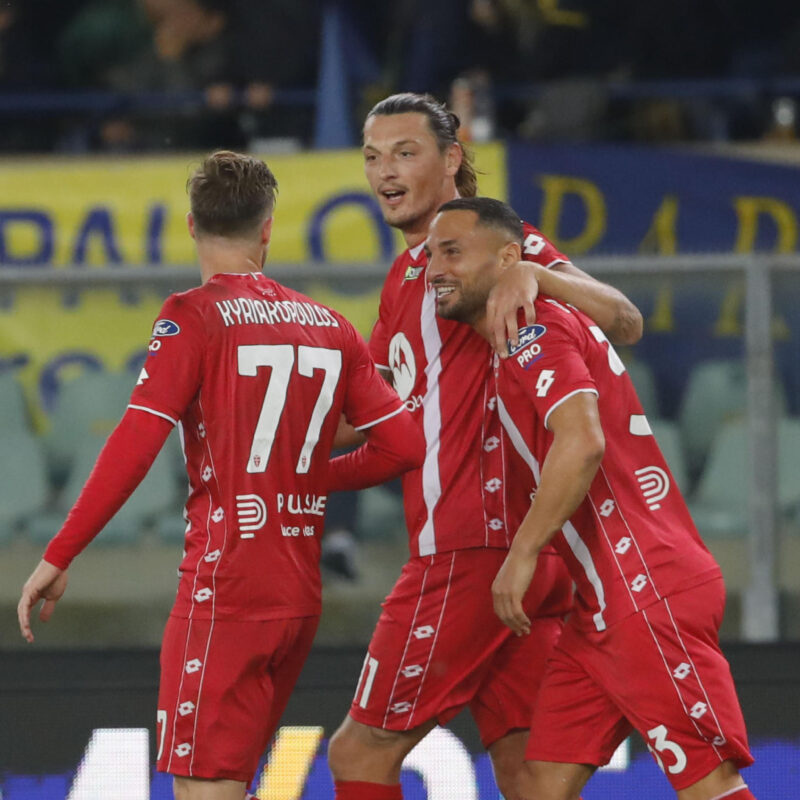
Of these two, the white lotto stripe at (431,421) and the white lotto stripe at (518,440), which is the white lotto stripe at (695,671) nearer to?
the white lotto stripe at (518,440)

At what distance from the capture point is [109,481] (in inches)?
122

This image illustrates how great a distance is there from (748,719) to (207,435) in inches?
72.3

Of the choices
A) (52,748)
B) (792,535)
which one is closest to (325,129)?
(792,535)

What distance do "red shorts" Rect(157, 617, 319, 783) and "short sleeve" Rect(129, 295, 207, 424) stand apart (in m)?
0.47

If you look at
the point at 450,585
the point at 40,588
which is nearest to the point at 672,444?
the point at 450,585

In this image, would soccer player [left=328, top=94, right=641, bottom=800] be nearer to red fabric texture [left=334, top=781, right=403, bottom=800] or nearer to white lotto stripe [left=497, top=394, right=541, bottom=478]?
red fabric texture [left=334, top=781, right=403, bottom=800]

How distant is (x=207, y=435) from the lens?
3195mm

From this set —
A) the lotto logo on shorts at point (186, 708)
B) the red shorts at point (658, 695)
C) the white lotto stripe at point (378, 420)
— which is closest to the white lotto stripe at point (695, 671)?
the red shorts at point (658, 695)

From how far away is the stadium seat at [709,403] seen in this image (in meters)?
5.25

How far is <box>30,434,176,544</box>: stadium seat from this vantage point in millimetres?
5312

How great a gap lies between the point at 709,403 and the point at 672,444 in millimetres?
214

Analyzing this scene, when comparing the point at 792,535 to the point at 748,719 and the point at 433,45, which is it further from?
the point at 433,45

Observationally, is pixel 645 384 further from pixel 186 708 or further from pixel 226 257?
pixel 186 708

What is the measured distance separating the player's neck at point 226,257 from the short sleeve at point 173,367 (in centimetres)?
16
